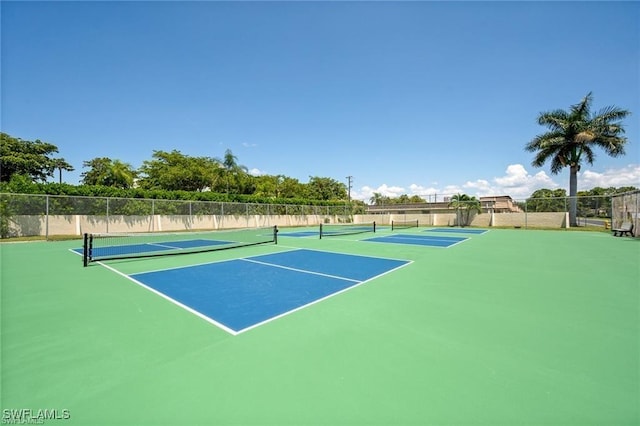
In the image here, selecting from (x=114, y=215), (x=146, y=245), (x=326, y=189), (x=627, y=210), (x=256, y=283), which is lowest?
(x=146, y=245)

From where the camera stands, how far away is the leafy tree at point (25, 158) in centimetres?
3569

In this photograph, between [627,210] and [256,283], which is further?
[627,210]

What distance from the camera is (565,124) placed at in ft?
86.3

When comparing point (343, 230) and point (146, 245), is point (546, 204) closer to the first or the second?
point (343, 230)

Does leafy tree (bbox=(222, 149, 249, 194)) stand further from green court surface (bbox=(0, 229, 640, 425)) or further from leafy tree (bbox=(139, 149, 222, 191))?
green court surface (bbox=(0, 229, 640, 425))

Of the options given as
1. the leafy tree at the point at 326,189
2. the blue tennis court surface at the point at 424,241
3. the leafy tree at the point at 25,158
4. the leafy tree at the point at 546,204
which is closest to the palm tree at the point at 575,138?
the leafy tree at the point at 546,204

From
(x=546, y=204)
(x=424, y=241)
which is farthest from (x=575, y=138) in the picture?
(x=424, y=241)

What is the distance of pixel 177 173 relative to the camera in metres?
35.6

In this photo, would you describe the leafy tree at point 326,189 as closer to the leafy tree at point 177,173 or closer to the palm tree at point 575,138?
the leafy tree at point 177,173

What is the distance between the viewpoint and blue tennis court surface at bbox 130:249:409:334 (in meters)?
4.53

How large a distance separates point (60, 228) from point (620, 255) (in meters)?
27.2

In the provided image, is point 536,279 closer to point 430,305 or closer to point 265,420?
point 430,305

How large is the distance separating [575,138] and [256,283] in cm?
3272

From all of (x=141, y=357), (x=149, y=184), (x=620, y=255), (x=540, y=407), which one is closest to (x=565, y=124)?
(x=620, y=255)
